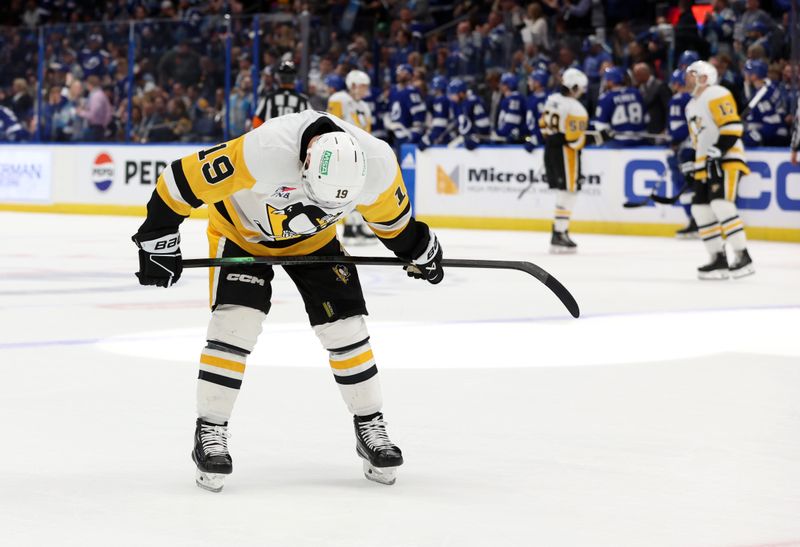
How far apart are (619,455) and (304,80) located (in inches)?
490

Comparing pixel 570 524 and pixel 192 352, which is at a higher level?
pixel 570 524

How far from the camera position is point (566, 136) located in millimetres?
12305

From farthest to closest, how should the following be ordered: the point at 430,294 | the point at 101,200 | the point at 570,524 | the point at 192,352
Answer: the point at 101,200, the point at 430,294, the point at 192,352, the point at 570,524

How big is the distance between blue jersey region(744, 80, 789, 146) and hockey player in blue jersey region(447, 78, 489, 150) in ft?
9.84

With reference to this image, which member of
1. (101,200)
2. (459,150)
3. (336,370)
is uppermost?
(336,370)

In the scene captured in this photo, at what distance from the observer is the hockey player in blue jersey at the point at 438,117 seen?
15.3 m

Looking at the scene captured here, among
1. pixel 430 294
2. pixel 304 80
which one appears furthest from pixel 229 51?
pixel 430 294

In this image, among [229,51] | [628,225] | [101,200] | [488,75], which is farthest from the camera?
[101,200]

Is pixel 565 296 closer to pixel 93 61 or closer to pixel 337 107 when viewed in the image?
pixel 337 107

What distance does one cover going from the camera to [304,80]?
15906 millimetres

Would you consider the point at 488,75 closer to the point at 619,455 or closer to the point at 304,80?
the point at 304,80

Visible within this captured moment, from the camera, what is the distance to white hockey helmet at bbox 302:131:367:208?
3.22 metres

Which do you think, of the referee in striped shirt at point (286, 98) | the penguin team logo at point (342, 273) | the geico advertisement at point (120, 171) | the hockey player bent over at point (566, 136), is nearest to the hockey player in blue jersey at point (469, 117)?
the hockey player bent over at point (566, 136)

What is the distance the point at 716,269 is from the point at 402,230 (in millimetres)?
6375
